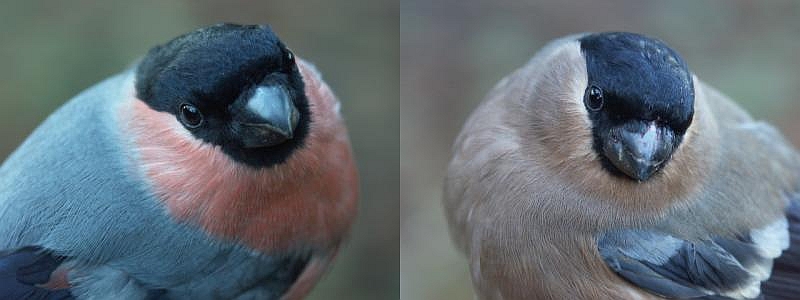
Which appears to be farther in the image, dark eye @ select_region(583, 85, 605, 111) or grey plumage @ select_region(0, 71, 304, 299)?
grey plumage @ select_region(0, 71, 304, 299)

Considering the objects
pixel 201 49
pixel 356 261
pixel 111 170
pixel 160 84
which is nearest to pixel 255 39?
pixel 201 49

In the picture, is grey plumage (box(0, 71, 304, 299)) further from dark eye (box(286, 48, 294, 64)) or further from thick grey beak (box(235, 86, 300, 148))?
dark eye (box(286, 48, 294, 64))

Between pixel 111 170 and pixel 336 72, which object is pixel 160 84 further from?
pixel 336 72

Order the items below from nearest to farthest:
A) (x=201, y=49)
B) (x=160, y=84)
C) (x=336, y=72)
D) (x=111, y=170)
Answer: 1. (x=201, y=49)
2. (x=160, y=84)
3. (x=111, y=170)
4. (x=336, y=72)

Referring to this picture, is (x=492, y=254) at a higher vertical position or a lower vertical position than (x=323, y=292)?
higher

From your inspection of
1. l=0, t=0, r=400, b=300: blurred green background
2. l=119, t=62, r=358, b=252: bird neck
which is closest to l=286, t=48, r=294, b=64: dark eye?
l=119, t=62, r=358, b=252: bird neck

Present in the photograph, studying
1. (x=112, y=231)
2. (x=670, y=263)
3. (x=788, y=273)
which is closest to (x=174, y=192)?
(x=112, y=231)

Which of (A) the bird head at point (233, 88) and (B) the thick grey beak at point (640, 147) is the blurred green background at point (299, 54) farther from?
(B) the thick grey beak at point (640, 147)
